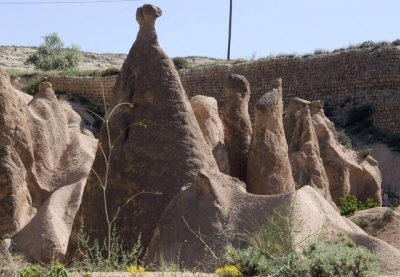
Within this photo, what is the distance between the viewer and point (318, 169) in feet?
60.3

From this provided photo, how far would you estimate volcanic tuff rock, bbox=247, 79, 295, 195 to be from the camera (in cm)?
1360

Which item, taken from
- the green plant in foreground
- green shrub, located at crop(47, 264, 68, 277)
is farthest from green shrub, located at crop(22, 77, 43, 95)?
green shrub, located at crop(47, 264, 68, 277)

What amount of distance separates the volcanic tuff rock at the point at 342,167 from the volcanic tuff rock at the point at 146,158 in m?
9.34

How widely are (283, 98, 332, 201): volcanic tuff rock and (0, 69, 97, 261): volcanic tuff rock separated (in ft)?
11.3

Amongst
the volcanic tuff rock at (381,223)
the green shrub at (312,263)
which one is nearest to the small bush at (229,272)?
the green shrub at (312,263)

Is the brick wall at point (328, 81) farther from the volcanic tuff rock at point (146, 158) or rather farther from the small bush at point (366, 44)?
the volcanic tuff rock at point (146, 158)

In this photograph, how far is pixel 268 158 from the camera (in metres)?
13.8

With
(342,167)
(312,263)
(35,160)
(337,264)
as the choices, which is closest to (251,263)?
(312,263)

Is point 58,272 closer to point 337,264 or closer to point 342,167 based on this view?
point 337,264

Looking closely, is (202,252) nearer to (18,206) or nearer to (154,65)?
(154,65)

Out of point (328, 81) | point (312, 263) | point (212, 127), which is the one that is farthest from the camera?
point (328, 81)

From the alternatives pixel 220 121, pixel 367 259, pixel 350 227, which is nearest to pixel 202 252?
pixel 367 259

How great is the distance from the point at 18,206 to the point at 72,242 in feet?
9.20

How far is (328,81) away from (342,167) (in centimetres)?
1706
